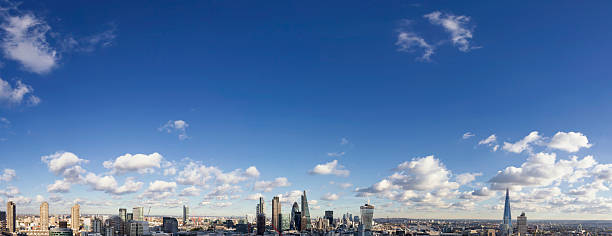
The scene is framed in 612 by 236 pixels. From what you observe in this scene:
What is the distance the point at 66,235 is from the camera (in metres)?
153

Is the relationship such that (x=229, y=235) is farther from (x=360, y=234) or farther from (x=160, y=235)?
(x=360, y=234)

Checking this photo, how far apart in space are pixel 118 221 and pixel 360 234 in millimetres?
99223

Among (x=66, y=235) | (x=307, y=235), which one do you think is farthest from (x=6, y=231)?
(x=307, y=235)

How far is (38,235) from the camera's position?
17200cm

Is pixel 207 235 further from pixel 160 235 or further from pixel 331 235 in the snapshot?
pixel 331 235

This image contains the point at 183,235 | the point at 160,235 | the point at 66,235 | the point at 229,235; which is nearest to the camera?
the point at 66,235

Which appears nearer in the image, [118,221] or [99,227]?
[99,227]

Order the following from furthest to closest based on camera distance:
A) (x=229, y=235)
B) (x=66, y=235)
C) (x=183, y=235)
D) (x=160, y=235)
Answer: (x=229, y=235), (x=183, y=235), (x=160, y=235), (x=66, y=235)

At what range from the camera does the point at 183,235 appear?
177 m

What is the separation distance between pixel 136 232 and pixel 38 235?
35182 millimetres

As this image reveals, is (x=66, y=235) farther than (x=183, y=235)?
No

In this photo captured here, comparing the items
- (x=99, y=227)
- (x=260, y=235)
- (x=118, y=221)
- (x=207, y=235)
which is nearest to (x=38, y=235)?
(x=99, y=227)

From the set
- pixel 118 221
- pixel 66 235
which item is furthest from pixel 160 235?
pixel 118 221

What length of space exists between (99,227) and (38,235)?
20.0 m
